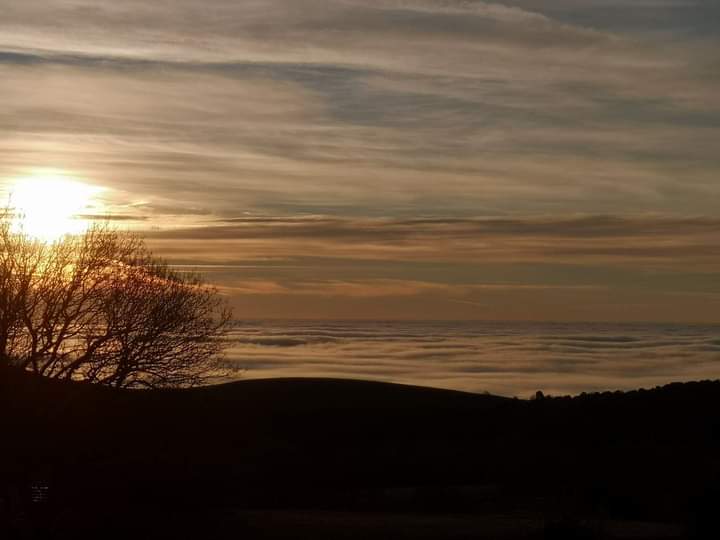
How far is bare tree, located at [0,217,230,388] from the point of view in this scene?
85.6 ft

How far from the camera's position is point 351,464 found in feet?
115

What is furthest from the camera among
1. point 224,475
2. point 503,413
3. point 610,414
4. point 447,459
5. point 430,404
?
point 430,404

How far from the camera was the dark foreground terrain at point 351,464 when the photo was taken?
22.7 meters

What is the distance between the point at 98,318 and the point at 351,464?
1186 centimetres

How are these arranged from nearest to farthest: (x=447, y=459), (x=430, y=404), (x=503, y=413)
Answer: (x=447, y=459), (x=503, y=413), (x=430, y=404)

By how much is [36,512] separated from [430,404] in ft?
91.5

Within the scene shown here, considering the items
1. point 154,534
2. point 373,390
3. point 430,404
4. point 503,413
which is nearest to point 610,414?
point 503,413

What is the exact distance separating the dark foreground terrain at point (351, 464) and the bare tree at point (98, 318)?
37.3 inches

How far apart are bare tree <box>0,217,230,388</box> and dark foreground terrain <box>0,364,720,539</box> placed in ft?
3.10

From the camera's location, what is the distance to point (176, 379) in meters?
26.8

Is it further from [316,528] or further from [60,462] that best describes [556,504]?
[60,462]

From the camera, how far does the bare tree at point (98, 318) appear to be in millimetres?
26078

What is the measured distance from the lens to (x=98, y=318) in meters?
26.7

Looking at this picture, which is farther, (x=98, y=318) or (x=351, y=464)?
(x=351, y=464)
